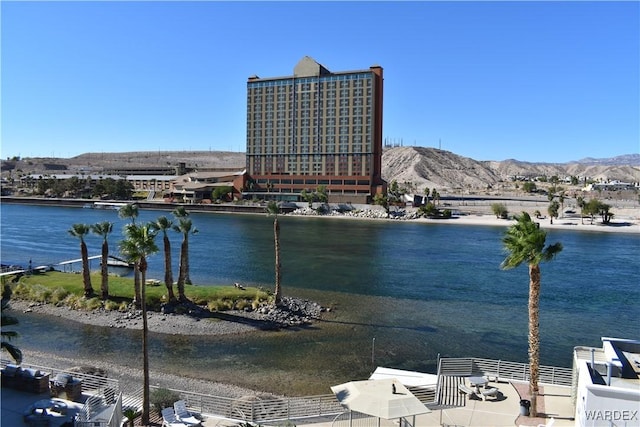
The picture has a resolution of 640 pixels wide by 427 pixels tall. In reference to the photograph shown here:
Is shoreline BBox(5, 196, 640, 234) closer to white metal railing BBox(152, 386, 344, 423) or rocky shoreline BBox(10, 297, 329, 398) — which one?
rocky shoreline BBox(10, 297, 329, 398)

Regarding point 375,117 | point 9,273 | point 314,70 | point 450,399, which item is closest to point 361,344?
point 450,399

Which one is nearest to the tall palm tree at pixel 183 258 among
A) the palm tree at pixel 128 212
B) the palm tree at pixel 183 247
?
the palm tree at pixel 183 247

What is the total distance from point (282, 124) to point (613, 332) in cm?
16658

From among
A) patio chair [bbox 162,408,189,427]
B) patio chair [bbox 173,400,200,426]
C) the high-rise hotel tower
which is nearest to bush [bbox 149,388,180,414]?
patio chair [bbox 162,408,189,427]

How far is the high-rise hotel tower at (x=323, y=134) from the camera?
180500 millimetres

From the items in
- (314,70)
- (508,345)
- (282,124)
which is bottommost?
(508,345)

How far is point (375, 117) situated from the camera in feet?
591

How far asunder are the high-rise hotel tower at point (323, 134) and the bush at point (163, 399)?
153 metres

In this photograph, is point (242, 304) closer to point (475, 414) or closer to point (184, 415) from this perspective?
point (184, 415)

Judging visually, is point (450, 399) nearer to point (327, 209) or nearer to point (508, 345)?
point (508, 345)

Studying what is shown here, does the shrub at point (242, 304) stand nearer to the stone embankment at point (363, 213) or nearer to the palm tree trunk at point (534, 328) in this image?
the palm tree trunk at point (534, 328)

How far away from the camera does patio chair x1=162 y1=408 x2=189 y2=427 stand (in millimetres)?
19625

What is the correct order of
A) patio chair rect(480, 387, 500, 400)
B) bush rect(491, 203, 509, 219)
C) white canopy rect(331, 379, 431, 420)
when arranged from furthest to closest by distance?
bush rect(491, 203, 509, 219), patio chair rect(480, 387, 500, 400), white canopy rect(331, 379, 431, 420)

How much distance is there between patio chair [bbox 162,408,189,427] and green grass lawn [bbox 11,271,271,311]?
20.7m
